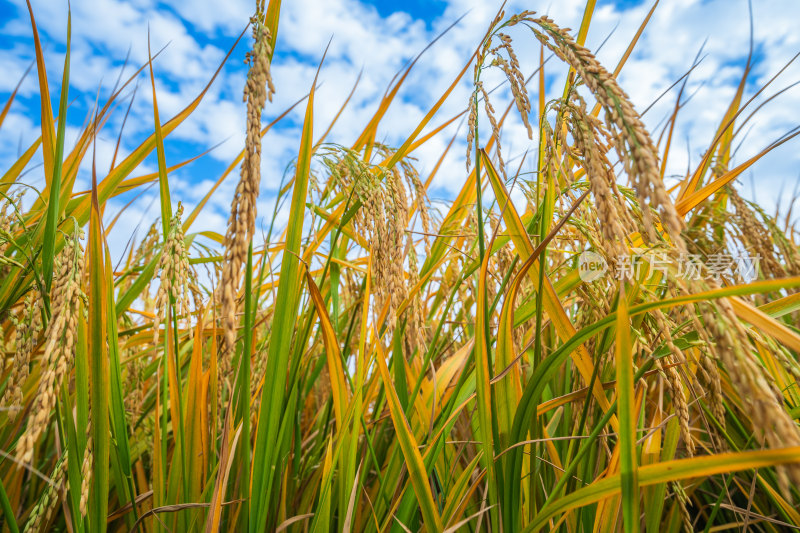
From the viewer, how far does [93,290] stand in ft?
2.93

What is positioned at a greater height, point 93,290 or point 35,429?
point 93,290

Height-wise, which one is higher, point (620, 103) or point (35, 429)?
point (620, 103)

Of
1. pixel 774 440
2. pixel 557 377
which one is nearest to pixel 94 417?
pixel 774 440

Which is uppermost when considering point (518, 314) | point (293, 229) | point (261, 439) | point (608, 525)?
point (293, 229)

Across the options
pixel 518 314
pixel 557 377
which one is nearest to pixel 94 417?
pixel 518 314

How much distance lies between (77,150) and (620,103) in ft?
5.53

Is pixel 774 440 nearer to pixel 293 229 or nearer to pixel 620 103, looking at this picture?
pixel 620 103

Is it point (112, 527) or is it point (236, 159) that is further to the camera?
point (236, 159)

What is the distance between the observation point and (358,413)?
1.05 m

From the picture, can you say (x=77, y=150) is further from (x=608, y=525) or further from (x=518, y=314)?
(x=608, y=525)

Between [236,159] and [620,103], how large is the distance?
4.77 feet

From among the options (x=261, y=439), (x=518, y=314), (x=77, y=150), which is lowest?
(x=261, y=439)

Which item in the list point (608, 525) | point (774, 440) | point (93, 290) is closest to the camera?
point (774, 440)

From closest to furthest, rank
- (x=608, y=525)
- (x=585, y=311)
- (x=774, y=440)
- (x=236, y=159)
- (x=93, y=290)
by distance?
(x=774, y=440) → (x=93, y=290) → (x=608, y=525) → (x=585, y=311) → (x=236, y=159)
